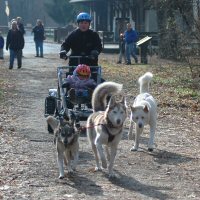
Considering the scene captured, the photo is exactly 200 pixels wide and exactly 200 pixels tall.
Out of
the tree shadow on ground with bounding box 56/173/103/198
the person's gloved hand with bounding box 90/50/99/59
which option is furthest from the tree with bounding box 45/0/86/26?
the tree shadow on ground with bounding box 56/173/103/198

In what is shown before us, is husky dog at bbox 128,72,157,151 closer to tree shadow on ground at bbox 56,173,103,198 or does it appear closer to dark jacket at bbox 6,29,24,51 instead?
tree shadow on ground at bbox 56,173,103,198

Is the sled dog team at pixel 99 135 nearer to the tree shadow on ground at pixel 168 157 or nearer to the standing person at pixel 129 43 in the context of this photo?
the tree shadow on ground at pixel 168 157

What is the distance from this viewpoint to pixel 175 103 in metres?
16.8

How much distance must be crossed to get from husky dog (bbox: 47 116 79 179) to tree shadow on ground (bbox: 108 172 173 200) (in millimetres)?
654

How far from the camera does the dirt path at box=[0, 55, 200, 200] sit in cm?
810

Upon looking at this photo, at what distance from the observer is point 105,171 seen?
30.1 ft

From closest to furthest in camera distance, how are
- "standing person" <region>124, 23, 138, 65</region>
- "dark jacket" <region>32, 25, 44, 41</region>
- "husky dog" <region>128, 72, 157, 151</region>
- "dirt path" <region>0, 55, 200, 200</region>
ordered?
"dirt path" <region>0, 55, 200, 200</region> < "husky dog" <region>128, 72, 157, 151</region> < "standing person" <region>124, 23, 138, 65</region> < "dark jacket" <region>32, 25, 44, 41</region>

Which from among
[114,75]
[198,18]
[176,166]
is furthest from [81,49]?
[114,75]

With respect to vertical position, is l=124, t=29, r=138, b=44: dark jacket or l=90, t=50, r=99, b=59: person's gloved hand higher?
l=90, t=50, r=99, b=59: person's gloved hand

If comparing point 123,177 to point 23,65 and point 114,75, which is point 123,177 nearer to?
point 114,75

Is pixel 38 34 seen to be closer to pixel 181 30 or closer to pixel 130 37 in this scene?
pixel 130 37

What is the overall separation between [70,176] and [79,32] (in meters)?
4.78

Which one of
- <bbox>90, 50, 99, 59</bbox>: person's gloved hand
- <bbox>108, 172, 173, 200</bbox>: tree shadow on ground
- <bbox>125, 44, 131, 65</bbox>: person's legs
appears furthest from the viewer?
<bbox>125, 44, 131, 65</bbox>: person's legs

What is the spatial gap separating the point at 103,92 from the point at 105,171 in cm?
136
